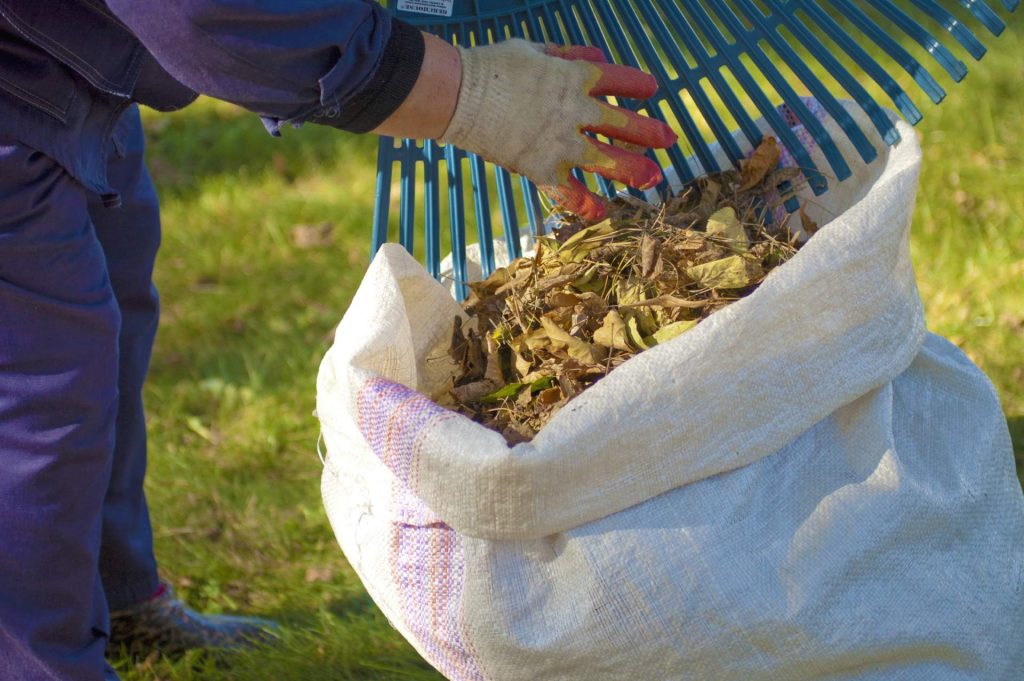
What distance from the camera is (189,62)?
1289mm

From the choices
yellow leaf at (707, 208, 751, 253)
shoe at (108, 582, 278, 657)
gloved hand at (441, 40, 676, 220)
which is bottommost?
shoe at (108, 582, 278, 657)

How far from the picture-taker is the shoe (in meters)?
2.14

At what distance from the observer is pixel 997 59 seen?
354cm

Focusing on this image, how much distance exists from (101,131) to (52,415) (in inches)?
16.2

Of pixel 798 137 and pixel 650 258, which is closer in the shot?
pixel 650 258

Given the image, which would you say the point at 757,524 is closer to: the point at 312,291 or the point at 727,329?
the point at 727,329

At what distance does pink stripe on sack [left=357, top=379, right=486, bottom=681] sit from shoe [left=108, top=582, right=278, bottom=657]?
0.83 meters

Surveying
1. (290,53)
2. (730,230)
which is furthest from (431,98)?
(730,230)

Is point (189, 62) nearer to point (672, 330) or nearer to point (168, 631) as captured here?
point (672, 330)

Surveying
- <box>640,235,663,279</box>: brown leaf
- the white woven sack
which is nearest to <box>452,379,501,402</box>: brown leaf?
the white woven sack

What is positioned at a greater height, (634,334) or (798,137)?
(798,137)

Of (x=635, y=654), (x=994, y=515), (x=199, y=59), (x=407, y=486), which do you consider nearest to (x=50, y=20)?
(x=199, y=59)

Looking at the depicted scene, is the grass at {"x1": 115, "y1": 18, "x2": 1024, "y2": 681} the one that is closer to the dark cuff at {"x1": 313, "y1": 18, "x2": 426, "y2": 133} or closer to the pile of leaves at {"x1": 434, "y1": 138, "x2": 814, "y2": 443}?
the pile of leaves at {"x1": 434, "y1": 138, "x2": 814, "y2": 443}

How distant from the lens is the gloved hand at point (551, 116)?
4.92 feet
